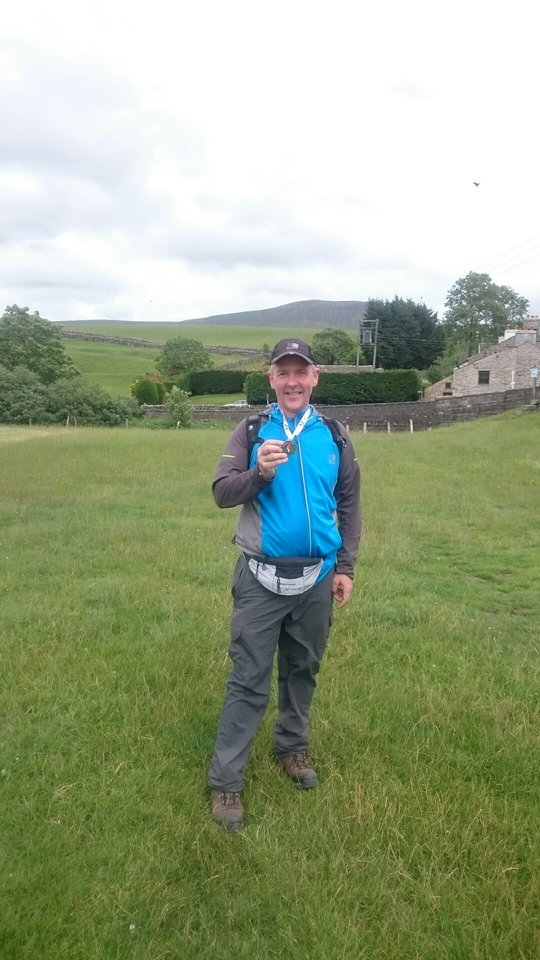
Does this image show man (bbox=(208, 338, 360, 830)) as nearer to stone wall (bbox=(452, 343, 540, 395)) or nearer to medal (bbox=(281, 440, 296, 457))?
medal (bbox=(281, 440, 296, 457))

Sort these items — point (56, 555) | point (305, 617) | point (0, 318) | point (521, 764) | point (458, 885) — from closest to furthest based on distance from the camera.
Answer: point (458, 885) < point (305, 617) < point (521, 764) < point (56, 555) < point (0, 318)

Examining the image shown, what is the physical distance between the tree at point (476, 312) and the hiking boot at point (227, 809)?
76952 millimetres

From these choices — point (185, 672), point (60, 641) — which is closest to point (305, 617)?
point (185, 672)

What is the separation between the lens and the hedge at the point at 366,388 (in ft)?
163

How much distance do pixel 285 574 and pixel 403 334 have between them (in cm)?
6709

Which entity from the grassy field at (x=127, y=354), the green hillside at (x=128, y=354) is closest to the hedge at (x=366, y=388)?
the grassy field at (x=127, y=354)

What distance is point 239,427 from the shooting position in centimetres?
309

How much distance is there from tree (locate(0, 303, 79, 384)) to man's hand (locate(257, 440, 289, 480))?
5086 centimetres

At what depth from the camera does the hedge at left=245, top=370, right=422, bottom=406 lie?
49.6 metres

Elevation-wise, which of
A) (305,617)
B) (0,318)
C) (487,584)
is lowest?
(487,584)

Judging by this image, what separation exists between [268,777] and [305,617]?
85 centimetres

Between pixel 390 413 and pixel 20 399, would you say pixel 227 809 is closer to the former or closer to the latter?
pixel 390 413

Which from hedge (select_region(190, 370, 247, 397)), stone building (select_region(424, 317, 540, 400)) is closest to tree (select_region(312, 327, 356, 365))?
hedge (select_region(190, 370, 247, 397))

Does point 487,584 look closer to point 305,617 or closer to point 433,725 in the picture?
point 433,725
